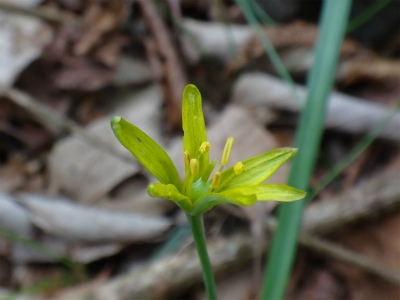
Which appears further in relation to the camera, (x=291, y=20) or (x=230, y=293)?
(x=291, y=20)

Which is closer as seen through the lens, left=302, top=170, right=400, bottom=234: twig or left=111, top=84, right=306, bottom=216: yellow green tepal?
left=111, top=84, right=306, bottom=216: yellow green tepal

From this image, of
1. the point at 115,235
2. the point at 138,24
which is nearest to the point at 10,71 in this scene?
the point at 138,24

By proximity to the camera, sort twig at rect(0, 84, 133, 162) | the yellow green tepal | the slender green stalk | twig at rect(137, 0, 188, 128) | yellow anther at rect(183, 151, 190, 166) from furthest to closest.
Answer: twig at rect(137, 0, 188, 128)
twig at rect(0, 84, 133, 162)
the slender green stalk
yellow anther at rect(183, 151, 190, 166)
the yellow green tepal

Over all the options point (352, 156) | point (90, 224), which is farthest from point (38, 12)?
point (352, 156)

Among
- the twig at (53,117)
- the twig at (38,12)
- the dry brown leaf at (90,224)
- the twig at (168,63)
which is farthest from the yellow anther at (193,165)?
the twig at (38,12)

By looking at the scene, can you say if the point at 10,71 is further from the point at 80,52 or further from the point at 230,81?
the point at 230,81

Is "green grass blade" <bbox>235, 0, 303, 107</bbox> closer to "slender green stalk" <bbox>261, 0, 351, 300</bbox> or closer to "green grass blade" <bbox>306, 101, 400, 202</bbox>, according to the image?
"slender green stalk" <bbox>261, 0, 351, 300</bbox>

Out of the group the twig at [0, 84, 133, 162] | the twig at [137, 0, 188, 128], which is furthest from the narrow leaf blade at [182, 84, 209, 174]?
the twig at [137, 0, 188, 128]

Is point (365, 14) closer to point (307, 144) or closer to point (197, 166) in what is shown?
point (307, 144)
